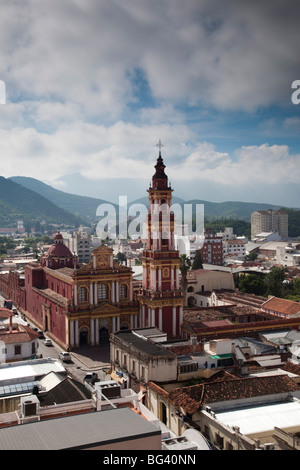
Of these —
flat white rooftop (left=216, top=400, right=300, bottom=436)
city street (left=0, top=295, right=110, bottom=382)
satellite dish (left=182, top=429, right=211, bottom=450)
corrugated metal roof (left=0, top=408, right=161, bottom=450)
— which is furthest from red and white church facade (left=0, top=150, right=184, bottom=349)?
corrugated metal roof (left=0, top=408, right=161, bottom=450)

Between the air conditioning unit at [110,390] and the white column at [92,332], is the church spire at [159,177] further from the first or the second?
the air conditioning unit at [110,390]

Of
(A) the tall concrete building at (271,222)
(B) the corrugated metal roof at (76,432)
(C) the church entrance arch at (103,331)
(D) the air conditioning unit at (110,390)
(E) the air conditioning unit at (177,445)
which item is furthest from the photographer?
(A) the tall concrete building at (271,222)

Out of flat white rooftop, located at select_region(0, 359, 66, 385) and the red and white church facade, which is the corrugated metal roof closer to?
flat white rooftop, located at select_region(0, 359, 66, 385)

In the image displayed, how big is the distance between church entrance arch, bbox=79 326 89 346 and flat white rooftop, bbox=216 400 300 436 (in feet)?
68.8

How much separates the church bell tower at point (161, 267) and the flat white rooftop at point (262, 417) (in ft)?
59.7

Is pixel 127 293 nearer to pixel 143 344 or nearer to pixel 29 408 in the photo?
pixel 143 344

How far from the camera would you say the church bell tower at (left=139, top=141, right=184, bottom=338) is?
1523 inches

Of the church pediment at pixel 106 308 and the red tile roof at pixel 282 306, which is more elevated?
the church pediment at pixel 106 308

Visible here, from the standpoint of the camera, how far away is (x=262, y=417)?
1966cm

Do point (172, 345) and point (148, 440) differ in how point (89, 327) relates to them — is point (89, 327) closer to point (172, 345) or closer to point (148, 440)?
point (172, 345)

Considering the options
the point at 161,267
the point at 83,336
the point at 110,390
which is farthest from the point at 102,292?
the point at 110,390

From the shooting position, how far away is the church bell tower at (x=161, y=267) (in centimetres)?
3869

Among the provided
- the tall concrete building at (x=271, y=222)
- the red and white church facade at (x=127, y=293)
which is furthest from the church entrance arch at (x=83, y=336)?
the tall concrete building at (x=271, y=222)

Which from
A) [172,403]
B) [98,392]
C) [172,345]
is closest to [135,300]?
[172,345]
